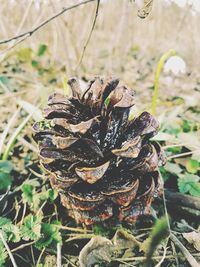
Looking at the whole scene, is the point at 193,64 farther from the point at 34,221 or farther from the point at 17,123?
the point at 34,221

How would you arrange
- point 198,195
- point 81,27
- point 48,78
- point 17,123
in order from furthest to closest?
point 81,27 < point 48,78 < point 17,123 < point 198,195

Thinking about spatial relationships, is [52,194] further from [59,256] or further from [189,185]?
[189,185]

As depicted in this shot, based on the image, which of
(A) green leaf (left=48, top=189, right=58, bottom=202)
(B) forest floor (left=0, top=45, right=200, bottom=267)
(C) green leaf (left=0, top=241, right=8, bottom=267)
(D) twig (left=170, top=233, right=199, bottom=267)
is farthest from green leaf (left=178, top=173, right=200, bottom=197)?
(C) green leaf (left=0, top=241, right=8, bottom=267)

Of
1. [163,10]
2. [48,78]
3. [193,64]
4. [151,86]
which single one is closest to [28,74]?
[48,78]

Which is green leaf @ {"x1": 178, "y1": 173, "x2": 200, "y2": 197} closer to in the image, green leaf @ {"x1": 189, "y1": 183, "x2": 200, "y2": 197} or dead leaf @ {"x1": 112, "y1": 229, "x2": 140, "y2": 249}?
green leaf @ {"x1": 189, "y1": 183, "x2": 200, "y2": 197}

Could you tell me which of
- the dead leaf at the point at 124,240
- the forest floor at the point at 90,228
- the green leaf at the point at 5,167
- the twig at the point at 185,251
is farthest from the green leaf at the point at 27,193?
the twig at the point at 185,251
